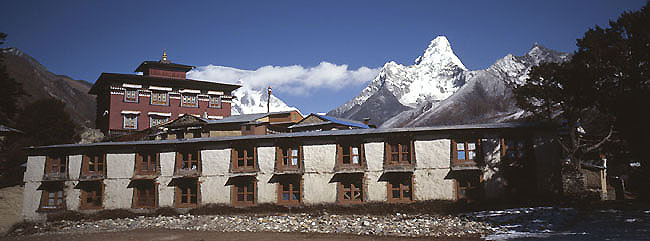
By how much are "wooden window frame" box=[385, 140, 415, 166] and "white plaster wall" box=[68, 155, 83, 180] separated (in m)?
22.5

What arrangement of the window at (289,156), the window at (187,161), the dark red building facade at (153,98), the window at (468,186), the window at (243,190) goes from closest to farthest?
the window at (468,186)
the window at (289,156)
the window at (243,190)
the window at (187,161)
the dark red building facade at (153,98)

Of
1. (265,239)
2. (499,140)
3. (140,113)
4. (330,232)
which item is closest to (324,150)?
(330,232)

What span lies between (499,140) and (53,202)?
31.5m

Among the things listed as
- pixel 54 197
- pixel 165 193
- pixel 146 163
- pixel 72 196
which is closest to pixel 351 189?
pixel 165 193

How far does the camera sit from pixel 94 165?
109 feet

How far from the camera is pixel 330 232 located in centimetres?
2492

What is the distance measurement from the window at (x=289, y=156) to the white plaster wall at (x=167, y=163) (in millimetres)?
7929

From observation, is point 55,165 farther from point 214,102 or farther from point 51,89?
point 51,89

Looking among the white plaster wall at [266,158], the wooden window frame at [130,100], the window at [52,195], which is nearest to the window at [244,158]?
the white plaster wall at [266,158]

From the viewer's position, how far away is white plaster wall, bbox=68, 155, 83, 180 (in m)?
33.1

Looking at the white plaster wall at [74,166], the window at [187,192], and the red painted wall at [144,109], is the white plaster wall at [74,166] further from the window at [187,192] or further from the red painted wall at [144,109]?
the red painted wall at [144,109]

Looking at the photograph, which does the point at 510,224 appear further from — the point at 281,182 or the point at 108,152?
the point at 108,152

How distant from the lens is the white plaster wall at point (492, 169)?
27562mm

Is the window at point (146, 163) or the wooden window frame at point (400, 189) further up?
the window at point (146, 163)
